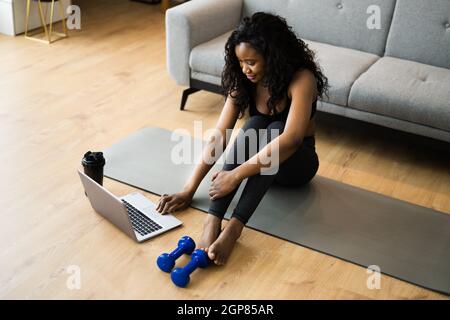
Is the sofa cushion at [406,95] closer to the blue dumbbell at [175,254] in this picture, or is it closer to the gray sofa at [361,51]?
the gray sofa at [361,51]

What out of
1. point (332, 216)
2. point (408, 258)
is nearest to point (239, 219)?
point (332, 216)

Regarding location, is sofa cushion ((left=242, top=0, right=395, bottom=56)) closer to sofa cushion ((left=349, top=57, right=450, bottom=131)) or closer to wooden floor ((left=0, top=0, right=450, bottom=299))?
sofa cushion ((left=349, top=57, right=450, bottom=131))

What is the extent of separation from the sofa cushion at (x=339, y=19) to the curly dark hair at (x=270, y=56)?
108 cm

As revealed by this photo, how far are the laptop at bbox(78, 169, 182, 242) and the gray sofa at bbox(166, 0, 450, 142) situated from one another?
3.46ft

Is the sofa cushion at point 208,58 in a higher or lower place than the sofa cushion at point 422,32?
lower

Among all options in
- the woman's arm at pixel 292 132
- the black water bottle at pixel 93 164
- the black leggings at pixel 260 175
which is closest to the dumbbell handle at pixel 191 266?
the black leggings at pixel 260 175

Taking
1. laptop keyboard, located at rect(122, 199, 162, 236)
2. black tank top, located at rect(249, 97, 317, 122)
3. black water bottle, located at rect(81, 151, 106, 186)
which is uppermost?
black tank top, located at rect(249, 97, 317, 122)

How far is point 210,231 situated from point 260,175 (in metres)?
0.28

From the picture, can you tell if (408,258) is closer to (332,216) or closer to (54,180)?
(332,216)

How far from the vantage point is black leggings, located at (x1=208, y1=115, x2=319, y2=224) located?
7.47ft

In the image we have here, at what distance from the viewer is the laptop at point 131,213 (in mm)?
2223

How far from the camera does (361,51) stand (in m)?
3.38

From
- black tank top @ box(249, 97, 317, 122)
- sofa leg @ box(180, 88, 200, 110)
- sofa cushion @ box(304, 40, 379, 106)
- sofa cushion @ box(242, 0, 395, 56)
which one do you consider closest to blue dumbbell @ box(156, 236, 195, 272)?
black tank top @ box(249, 97, 317, 122)

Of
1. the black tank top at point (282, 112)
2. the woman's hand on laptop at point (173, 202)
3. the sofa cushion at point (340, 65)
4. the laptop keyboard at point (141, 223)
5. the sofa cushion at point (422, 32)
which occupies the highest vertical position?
the sofa cushion at point (422, 32)
